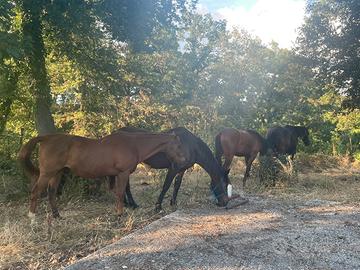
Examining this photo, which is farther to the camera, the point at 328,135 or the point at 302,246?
the point at 328,135

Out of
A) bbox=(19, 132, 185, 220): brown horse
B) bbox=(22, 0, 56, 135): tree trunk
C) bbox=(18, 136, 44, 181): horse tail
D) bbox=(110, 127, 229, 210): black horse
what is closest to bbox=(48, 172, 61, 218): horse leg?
bbox=(19, 132, 185, 220): brown horse

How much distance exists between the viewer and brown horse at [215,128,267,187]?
1125 centimetres

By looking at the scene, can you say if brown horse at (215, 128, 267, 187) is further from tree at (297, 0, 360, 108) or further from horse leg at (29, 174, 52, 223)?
horse leg at (29, 174, 52, 223)

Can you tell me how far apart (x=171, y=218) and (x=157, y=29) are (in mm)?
4982

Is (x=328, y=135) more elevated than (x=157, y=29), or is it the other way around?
(x=157, y=29)

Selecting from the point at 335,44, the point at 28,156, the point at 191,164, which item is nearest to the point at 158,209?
the point at 191,164

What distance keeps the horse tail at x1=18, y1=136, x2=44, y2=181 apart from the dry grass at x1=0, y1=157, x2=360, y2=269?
0.75 meters

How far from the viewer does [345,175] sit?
46.2ft

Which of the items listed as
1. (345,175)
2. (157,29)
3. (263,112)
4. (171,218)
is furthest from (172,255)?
(263,112)

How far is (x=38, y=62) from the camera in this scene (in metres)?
9.09

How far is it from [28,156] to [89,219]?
5.15 feet

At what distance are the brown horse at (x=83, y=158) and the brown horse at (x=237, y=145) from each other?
160 inches

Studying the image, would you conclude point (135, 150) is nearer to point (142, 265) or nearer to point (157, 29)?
point (142, 265)

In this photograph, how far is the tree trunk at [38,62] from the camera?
325 inches
